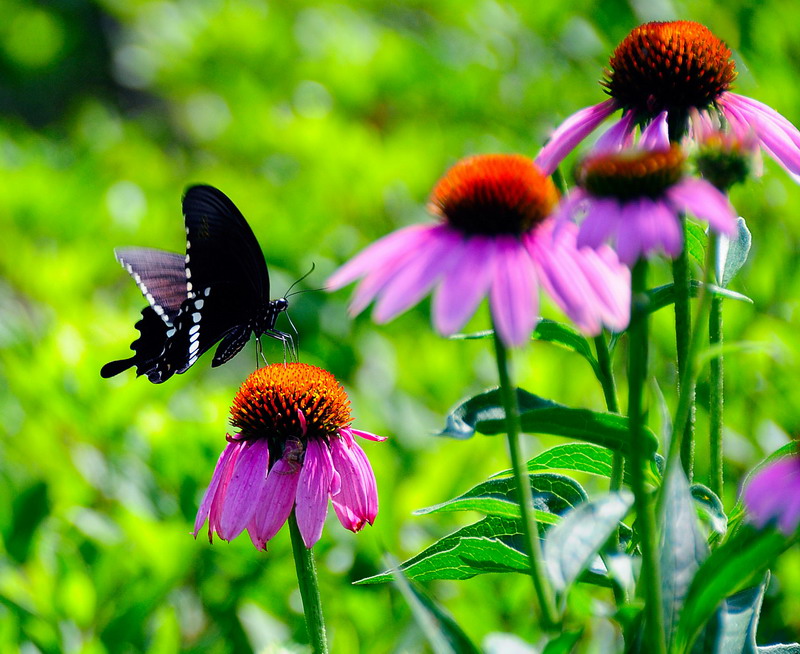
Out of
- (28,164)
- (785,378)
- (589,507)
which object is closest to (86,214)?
(28,164)

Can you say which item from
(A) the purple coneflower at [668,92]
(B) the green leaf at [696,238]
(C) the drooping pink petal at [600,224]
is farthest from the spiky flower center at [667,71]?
(C) the drooping pink petal at [600,224]

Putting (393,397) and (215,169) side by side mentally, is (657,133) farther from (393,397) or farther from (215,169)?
(215,169)

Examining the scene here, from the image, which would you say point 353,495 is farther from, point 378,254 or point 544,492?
point 378,254

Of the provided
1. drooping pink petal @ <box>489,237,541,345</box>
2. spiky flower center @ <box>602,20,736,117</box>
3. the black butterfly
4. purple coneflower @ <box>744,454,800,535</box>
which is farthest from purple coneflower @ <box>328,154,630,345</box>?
the black butterfly

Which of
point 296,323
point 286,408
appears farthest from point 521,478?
point 296,323

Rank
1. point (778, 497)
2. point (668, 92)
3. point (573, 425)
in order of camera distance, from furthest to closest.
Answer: point (668, 92), point (573, 425), point (778, 497)

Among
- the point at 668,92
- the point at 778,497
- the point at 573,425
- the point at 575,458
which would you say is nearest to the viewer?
the point at 778,497

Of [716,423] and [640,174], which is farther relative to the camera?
[716,423]
